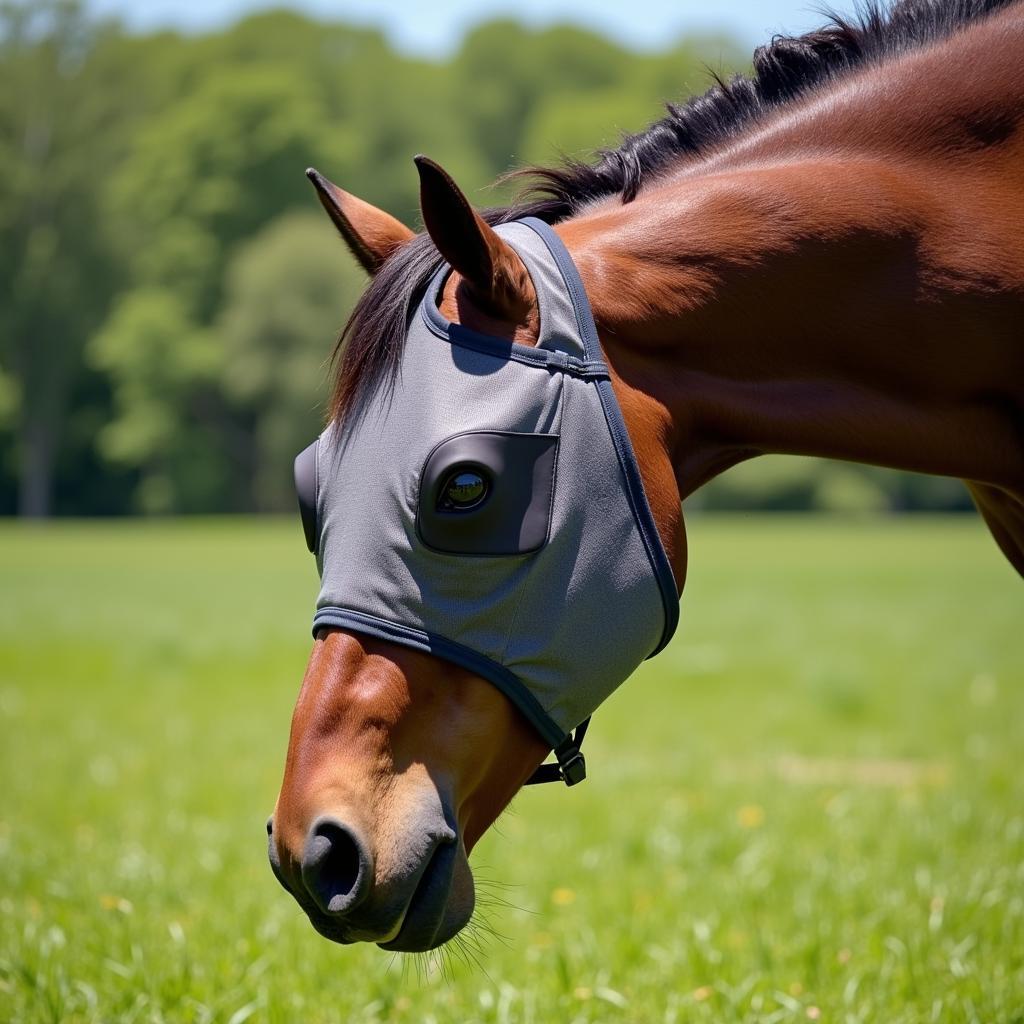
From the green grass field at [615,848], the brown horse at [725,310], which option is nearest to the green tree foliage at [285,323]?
the green grass field at [615,848]

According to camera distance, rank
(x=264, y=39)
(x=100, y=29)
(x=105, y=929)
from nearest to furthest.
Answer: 1. (x=105, y=929)
2. (x=100, y=29)
3. (x=264, y=39)


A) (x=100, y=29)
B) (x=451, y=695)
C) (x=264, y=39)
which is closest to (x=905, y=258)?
(x=451, y=695)

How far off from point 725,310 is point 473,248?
53 centimetres

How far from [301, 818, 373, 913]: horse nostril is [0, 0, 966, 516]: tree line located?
1709 inches

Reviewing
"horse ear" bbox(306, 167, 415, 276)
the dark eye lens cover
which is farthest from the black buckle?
"horse ear" bbox(306, 167, 415, 276)

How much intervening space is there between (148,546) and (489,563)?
32.5 meters

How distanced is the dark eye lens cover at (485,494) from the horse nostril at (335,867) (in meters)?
0.48

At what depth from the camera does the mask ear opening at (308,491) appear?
2117 mm

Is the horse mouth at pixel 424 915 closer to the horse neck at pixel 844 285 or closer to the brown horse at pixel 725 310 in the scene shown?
the brown horse at pixel 725 310

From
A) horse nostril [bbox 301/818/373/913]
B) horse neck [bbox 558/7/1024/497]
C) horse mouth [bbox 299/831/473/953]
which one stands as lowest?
horse mouth [bbox 299/831/473/953]

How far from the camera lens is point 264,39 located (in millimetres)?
71938

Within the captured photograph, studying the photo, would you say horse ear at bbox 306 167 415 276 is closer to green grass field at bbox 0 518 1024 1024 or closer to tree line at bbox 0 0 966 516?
green grass field at bbox 0 518 1024 1024

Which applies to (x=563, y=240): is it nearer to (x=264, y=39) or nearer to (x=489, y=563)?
(x=489, y=563)

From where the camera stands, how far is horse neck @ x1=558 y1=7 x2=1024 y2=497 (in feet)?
7.14
